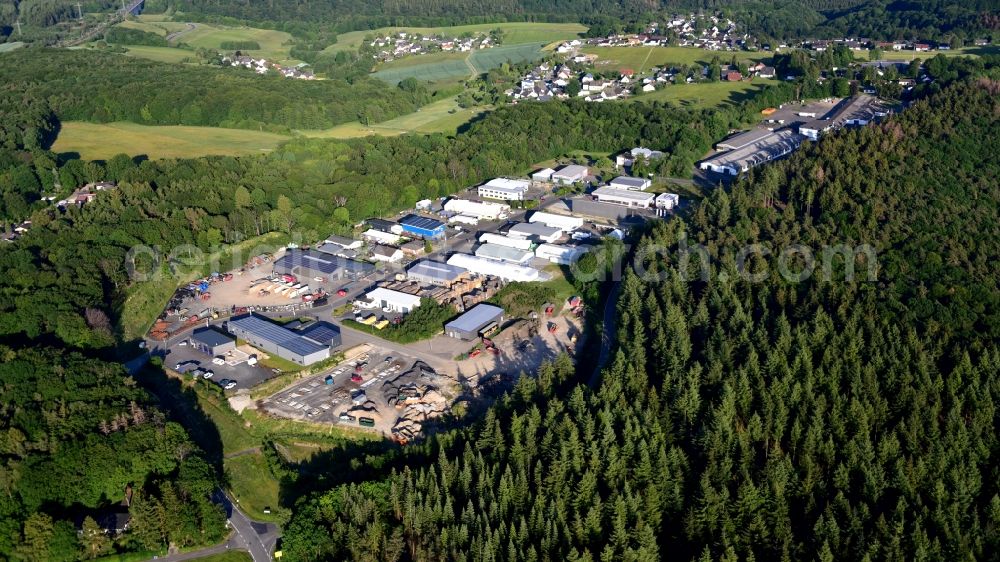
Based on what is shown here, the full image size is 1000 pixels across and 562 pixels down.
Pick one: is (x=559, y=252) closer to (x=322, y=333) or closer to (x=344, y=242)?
(x=344, y=242)

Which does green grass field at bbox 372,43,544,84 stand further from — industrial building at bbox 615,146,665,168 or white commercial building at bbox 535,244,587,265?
white commercial building at bbox 535,244,587,265

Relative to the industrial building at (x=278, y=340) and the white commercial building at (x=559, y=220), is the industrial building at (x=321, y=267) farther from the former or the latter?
the white commercial building at (x=559, y=220)

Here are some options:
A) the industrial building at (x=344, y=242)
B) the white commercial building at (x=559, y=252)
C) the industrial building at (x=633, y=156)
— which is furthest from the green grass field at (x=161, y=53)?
the white commercial building at (x=559, y=252)

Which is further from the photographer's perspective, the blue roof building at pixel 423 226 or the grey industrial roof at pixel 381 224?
the grey industrial roof at pixel 381 224

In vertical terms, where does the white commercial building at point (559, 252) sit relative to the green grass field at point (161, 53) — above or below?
below

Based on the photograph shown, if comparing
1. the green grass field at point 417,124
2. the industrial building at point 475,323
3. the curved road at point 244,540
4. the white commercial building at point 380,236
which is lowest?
the curved road at point 244,540

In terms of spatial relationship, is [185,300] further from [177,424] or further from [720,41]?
[720,41]

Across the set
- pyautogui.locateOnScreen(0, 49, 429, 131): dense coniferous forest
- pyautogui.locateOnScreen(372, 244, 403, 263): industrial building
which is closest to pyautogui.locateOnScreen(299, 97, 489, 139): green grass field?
pyautogui.locateOnScreen(0, 49, 429, 131): dense coniferous forest

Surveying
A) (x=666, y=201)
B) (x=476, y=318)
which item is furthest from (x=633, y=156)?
(x=476, y=318)

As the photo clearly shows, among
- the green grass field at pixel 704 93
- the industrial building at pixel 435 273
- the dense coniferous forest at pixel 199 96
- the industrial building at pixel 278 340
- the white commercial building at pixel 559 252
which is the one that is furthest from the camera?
the green grass field at pixel 704 93
